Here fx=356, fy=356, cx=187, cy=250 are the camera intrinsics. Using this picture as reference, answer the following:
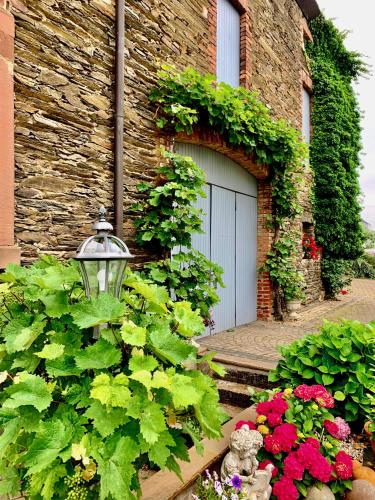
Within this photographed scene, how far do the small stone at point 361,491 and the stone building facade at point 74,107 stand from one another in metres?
2.95

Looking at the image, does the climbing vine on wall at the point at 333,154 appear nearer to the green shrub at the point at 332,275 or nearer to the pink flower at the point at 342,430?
the green shrub at the point at 332,275

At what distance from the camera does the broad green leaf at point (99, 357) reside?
1.32m

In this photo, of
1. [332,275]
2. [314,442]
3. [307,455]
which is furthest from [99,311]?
[332,275]

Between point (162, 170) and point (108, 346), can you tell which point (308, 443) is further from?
point (162, 170)

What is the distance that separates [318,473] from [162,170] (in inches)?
134

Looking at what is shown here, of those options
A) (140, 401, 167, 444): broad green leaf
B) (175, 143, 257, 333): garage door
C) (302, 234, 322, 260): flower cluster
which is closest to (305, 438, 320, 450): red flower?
(140, 401, 167, 444): broad green leaf

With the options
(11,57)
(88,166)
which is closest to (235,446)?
(88,166)

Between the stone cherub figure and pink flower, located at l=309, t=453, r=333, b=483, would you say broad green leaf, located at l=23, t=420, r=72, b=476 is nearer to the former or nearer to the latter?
the stone cherub figure

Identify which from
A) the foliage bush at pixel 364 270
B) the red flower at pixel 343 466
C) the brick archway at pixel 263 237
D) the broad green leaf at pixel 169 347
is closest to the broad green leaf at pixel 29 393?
the broad green leaf at pixel 169 347

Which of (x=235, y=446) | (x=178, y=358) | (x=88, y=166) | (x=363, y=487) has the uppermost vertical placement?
(x=88, y=166)

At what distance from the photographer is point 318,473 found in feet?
7.34

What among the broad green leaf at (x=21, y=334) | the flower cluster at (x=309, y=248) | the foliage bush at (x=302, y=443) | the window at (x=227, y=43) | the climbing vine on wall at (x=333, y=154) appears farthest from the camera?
the climbing vine on wall at (x=333, y=154)

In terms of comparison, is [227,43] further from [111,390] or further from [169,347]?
[111,390]

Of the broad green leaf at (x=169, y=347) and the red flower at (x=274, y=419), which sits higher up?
the broad green leaf at (x=169, y=347)
